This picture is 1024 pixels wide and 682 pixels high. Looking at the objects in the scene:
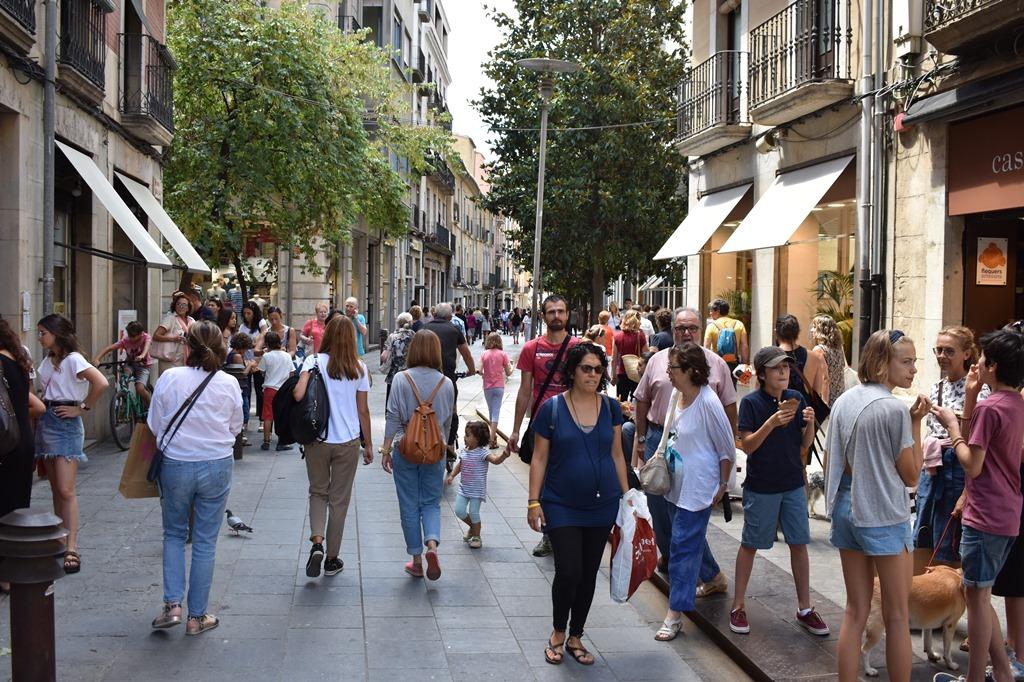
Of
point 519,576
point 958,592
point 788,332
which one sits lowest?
point 519,576

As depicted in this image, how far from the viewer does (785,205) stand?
45.3 ft

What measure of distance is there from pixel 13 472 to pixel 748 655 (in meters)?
4.29

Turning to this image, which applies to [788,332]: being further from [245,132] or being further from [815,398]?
[245,132]

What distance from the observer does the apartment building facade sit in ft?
33.3

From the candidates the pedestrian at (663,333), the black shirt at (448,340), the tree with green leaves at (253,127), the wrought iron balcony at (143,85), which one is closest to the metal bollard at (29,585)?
the black shirt at (448,340)

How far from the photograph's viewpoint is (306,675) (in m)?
5.09

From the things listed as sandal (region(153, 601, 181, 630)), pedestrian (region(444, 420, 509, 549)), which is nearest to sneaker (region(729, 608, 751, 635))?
pedestrian (region(444, 420, 509, 549))

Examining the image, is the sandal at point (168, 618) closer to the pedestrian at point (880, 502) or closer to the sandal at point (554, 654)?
the sandal at point (554, 654)

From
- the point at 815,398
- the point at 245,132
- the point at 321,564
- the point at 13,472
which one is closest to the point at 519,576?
the point at 321,564

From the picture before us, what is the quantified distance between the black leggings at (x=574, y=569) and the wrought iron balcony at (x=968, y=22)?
637 cm

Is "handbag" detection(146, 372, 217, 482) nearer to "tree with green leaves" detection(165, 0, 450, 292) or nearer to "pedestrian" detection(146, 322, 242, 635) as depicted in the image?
"pedestrian" detection(146, 322, 242, 635)

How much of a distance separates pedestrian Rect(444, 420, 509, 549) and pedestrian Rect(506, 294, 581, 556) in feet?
0.95

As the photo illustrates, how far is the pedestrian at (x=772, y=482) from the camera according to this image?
570 cm

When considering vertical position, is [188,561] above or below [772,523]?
below
